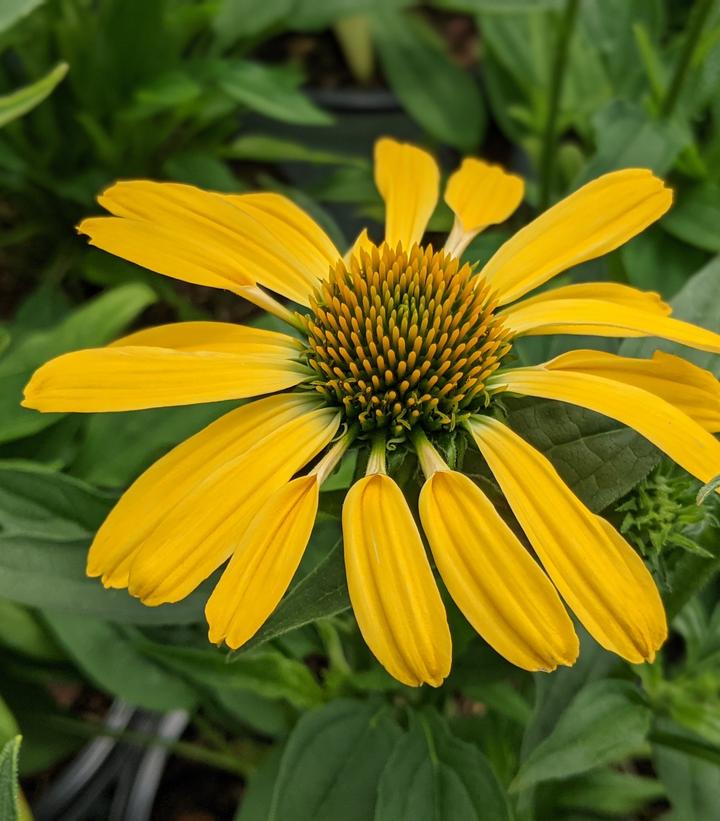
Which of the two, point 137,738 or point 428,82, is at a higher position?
point 428,82

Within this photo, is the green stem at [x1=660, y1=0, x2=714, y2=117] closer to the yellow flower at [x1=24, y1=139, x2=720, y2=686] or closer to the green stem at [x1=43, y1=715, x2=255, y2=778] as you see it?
the yellow flower at [x1=24, y1=139, x2=720, y2=686]

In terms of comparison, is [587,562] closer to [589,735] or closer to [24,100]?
[589,735]

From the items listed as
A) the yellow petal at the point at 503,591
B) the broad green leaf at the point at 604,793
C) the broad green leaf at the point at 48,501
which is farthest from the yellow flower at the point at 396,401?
the broad green leaf at the point at 604,793

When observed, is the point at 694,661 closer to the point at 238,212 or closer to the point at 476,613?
the point at 476,613

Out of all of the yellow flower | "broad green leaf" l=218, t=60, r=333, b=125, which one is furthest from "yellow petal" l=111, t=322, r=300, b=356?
"broad green leaf" l=218, t=60, r=333, b=125

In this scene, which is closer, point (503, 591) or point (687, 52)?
point (503, 591)

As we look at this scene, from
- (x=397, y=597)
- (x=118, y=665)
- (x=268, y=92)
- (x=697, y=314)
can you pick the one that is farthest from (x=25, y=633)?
(x=268, y=92)

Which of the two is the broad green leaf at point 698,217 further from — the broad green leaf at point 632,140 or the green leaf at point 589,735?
the green leaf at point 589,735
